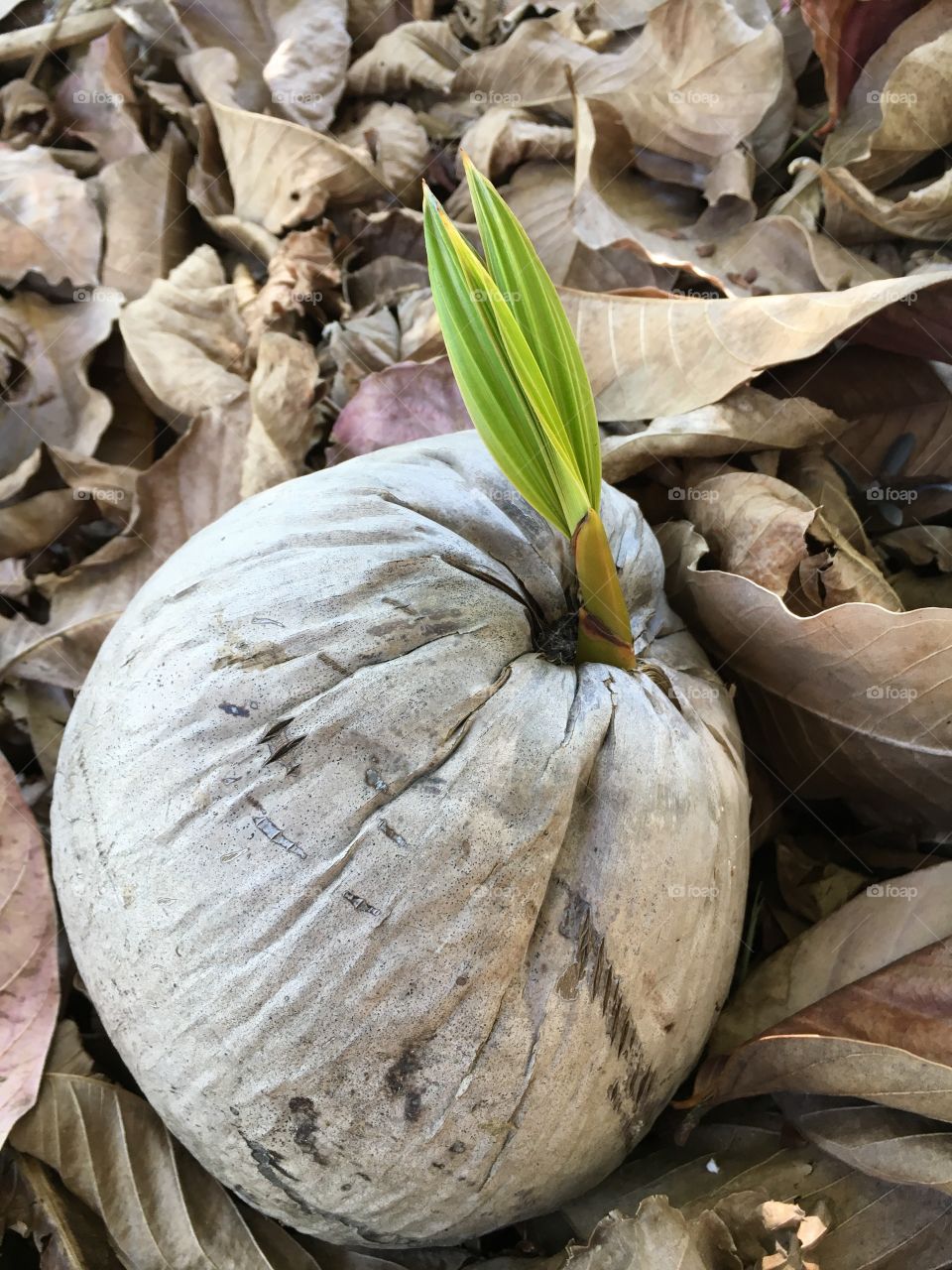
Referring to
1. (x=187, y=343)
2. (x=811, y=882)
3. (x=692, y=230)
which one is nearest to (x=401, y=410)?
(x=187, y=343)

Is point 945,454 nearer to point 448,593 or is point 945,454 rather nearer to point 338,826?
point 448,593

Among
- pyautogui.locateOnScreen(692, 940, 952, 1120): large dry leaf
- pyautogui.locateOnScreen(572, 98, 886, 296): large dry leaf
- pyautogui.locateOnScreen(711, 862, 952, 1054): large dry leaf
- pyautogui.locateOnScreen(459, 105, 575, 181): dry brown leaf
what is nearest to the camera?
pyautogui.locateOnScreen(692, 940, 952, 1120): large dry leaf

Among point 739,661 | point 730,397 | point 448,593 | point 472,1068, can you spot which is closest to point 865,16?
point 730,397

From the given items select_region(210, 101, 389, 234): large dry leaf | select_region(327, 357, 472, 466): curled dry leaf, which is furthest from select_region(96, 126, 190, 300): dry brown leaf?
select_region(327, 357, 472, 466): curled dry leaf

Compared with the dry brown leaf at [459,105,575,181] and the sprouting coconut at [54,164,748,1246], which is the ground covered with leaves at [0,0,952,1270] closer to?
the dry brown leaf at [459,105,575,181]

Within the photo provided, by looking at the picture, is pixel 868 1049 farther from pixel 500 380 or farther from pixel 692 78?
pixel 692 78
